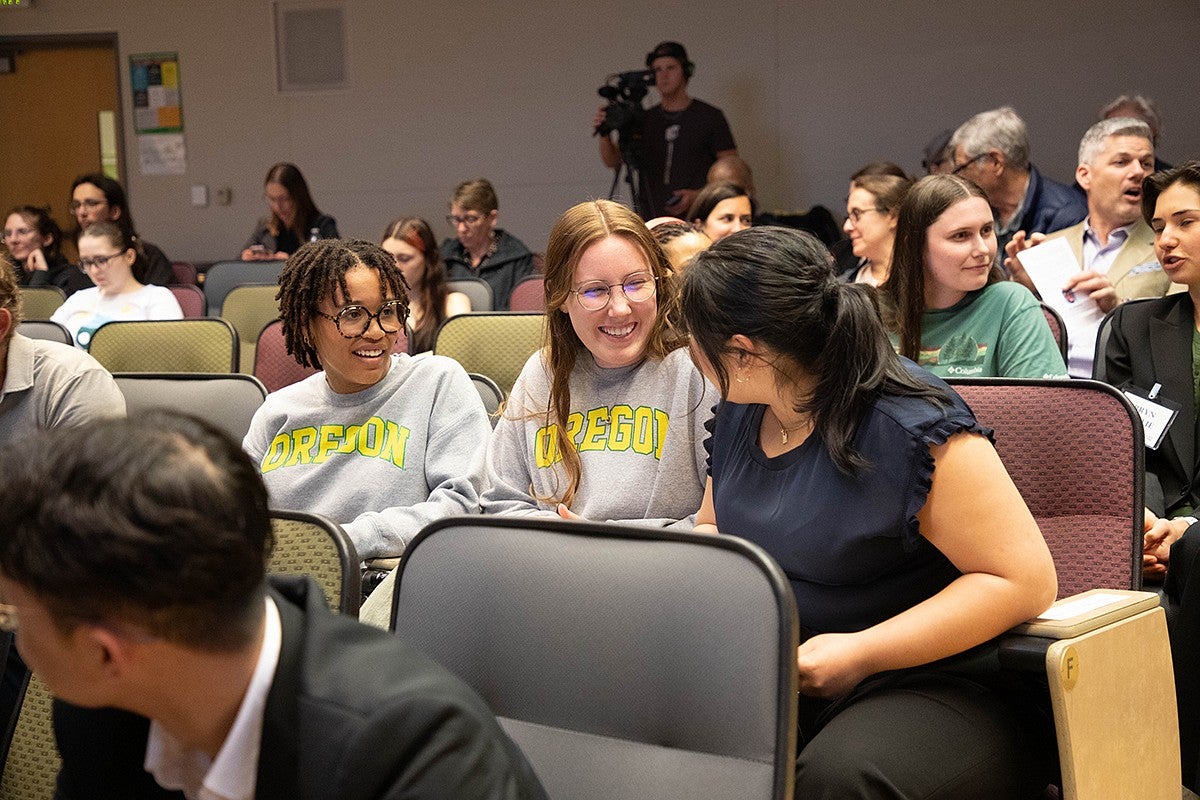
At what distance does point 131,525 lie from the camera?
0.84 metres

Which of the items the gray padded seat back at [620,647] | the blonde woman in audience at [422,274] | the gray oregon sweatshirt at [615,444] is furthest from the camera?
the blonde woman in audience at [422,274]

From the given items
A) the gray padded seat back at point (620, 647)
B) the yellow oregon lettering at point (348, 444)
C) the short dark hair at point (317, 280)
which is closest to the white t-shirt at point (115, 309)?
the short dark hair at point (317, 280)

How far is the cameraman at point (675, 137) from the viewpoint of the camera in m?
6.77

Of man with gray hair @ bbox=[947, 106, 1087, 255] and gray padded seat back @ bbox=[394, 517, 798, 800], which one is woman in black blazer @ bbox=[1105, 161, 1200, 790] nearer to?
gray padded seat back @ bbox=[394, 517, 798, 800]

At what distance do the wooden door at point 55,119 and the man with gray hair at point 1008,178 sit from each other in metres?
5.84

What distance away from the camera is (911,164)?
7.00m

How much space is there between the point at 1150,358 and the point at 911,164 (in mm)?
4567

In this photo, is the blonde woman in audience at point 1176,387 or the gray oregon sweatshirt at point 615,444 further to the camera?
the blonde woman in audience at point 1176,387

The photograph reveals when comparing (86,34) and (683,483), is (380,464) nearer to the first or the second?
(683,483)

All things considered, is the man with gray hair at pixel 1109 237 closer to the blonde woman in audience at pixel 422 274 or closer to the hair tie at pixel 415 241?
the blonde woman in audience at pixel 422 274

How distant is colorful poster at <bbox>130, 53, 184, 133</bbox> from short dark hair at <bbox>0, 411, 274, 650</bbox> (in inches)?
305

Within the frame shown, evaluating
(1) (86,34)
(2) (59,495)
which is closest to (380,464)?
(2) (59,495)

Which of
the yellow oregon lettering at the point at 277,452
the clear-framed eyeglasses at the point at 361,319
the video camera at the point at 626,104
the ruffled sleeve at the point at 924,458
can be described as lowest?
the yellow oregon lettering at the point at 277,452

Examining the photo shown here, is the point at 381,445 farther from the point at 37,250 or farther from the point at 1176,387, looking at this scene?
the point at 37,250
